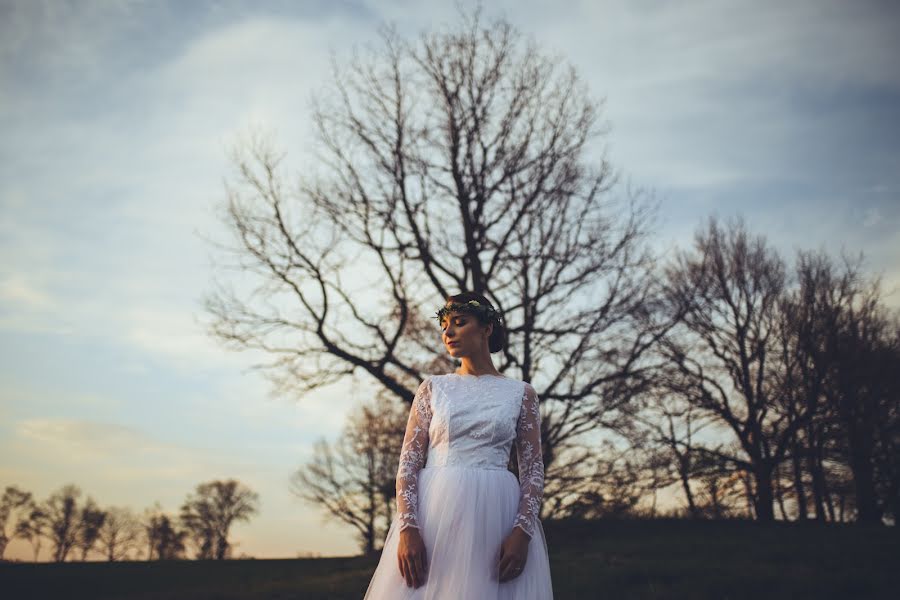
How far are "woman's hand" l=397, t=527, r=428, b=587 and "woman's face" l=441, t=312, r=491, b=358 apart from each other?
95 cm

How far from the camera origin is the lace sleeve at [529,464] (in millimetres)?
2670

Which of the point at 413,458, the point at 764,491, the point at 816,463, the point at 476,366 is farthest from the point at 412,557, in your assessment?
the point at 816,463

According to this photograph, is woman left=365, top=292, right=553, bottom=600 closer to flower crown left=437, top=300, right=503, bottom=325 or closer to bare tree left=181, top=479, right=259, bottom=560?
flower crown left=437, top=300, right=503, bottom=325

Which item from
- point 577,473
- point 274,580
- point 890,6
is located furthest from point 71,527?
point 890,6

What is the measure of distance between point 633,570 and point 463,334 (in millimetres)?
6888

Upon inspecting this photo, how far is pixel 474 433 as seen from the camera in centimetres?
286

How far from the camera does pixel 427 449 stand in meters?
3.03

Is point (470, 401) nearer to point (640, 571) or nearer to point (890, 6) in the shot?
point (640, 571)

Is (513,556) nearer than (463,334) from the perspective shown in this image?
Yes

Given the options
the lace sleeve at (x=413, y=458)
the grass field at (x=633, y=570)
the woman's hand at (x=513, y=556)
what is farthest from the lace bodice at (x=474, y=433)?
the grass field at (x=633, y=570)

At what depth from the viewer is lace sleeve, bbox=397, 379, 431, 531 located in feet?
8.86

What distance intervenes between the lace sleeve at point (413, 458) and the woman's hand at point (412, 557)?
42 mm

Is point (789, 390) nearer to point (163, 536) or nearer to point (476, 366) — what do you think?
point (476, 366)

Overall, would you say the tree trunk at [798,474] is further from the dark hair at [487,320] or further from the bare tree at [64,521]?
the bare tree at [64,521]
